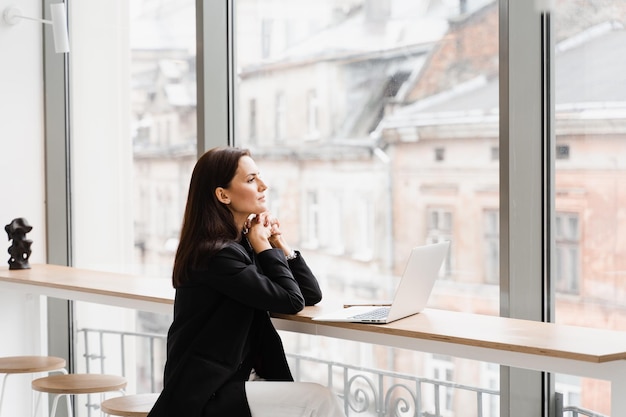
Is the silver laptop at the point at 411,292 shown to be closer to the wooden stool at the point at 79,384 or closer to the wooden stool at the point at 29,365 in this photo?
the wooden stool at the point at 79,384

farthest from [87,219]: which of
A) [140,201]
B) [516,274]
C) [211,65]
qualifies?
[516,274]

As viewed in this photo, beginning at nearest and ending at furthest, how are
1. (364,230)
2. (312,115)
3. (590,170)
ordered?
(590,170)
(364,230)
(312,115)

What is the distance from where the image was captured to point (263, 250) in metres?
2.67

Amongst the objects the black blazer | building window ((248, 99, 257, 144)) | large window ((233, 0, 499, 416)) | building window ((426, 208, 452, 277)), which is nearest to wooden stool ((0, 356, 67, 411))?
large window ((233, 0, 499, 416))

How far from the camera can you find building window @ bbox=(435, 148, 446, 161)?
9.68ft

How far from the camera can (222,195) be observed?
8.86ft

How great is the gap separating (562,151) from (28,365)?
2.13 meters

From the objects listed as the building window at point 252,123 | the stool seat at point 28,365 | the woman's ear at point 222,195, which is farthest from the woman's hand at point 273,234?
the stool seat at point 28,365

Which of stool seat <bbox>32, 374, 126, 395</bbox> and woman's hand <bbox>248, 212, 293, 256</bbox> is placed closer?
woman's hand <bbox>248, 212, 293, 256</bbox>

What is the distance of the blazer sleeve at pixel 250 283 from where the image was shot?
2504 mm

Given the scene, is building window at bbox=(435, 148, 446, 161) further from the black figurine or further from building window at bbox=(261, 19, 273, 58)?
the black figurine

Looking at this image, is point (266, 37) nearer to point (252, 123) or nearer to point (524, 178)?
point (252, 123)

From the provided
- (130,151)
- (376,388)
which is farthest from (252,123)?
(376,388)

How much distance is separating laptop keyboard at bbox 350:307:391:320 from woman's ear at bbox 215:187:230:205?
20.5 inches
